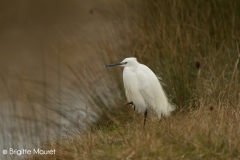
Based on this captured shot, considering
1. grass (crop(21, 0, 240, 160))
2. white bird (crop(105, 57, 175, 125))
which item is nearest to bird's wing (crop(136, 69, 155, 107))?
white bird (crop(105, 57, 175, 125))

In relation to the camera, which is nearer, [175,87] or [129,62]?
[129,62]

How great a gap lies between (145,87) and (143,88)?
20 millimetres

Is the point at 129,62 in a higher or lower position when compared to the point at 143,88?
higher

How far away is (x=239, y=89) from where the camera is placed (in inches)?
175

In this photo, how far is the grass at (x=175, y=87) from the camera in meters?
3.36

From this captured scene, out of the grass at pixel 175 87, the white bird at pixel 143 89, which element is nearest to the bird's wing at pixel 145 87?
the white bird at pixel 143 89

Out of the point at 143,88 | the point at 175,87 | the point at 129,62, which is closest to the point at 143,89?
the point at 143,88

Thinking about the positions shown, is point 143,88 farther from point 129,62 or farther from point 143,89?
point 129,62

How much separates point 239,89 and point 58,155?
1.52 m

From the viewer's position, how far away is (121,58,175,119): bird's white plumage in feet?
14.1

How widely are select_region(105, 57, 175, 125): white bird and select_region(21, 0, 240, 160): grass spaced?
131 millimetres

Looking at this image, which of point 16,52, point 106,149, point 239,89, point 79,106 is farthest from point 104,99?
point 16,52

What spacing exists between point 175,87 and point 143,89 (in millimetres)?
576

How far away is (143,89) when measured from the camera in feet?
14.2
